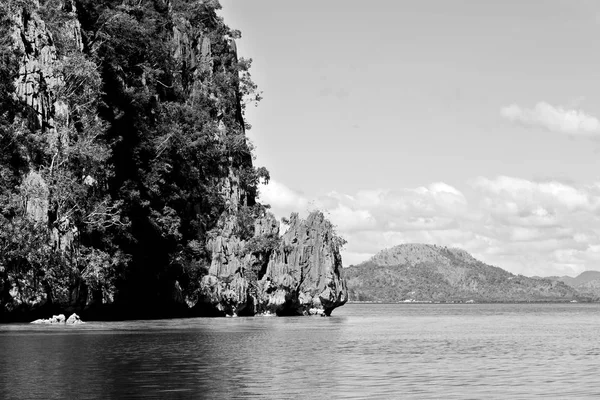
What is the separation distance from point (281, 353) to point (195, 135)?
58033 millimetres

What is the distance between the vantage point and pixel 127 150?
83625 mm

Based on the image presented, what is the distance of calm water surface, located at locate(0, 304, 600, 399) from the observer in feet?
84.8

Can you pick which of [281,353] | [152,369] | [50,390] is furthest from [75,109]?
[50,390]

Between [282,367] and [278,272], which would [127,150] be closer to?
[278,272]

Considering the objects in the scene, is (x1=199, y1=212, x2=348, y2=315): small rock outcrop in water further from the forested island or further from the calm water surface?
the calm water surface

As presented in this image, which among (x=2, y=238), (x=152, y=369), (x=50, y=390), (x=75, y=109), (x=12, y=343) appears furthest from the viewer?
(x=75, y=109)

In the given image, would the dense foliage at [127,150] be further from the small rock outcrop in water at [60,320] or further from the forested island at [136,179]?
the small rock outcrop in water at [60,320]

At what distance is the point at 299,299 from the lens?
101375mm

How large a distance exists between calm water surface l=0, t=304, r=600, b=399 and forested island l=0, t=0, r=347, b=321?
14.1 metres

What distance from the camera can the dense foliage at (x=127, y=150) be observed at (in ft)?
211

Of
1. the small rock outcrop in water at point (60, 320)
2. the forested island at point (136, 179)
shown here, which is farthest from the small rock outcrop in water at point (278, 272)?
the small rock outcrop in water at point (60, 320)

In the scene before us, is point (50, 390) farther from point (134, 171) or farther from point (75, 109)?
point (134, 171)

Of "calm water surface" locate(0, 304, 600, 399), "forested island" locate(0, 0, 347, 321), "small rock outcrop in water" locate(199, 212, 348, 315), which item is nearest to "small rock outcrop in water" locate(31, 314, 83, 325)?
"forested island" locate(0, 0, 347, 321)

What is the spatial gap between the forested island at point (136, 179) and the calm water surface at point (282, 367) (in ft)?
46.3
